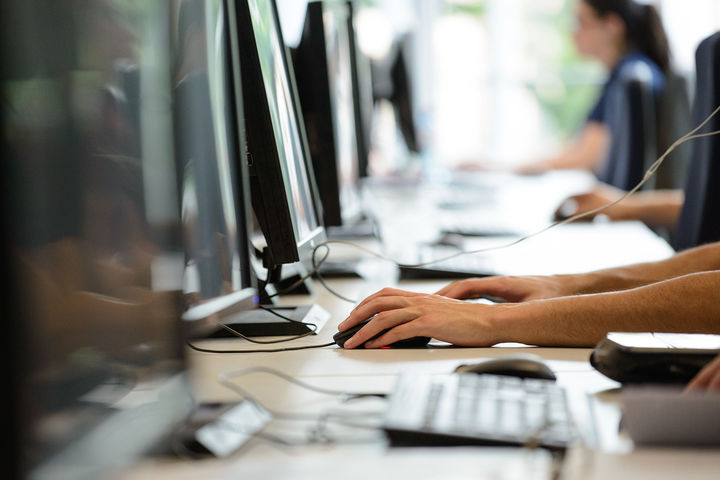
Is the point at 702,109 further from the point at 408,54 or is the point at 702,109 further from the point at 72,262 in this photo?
the point at 408,54

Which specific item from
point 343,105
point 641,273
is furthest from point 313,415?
point 343,105

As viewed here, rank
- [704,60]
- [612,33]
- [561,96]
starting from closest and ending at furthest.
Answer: [704,60] < [612,33] < [561,96]

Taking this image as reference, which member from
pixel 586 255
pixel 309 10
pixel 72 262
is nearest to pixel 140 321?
pixel 72 262

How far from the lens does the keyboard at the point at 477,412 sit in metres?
0.63

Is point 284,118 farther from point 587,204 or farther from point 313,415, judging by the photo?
point 587,204

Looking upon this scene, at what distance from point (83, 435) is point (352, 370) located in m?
0.43

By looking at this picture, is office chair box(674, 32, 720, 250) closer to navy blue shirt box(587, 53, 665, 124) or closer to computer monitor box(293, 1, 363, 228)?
computer monitor box(293, 1, 363, 228)

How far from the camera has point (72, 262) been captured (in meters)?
0.52

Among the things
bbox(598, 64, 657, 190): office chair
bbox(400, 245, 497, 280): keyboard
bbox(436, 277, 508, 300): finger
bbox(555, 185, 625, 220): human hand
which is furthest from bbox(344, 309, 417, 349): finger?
bbox(598, 64, 657, 190): office chair

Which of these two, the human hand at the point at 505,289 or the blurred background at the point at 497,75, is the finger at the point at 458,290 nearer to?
the human hand at the point at 505,289

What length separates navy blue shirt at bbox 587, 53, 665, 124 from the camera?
10.4ft

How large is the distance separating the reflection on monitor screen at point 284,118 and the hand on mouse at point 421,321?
15cm

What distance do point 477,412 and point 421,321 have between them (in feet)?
1.08

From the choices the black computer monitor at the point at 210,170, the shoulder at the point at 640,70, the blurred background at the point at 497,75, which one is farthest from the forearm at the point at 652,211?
the blurred background at the point at 497,75
